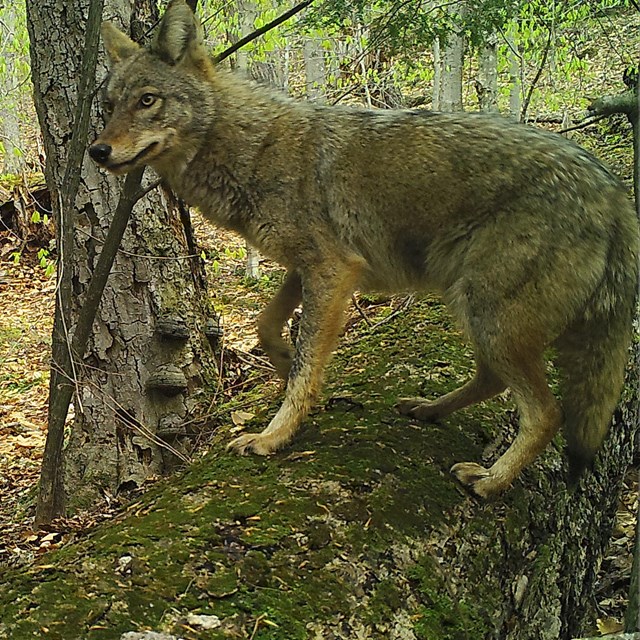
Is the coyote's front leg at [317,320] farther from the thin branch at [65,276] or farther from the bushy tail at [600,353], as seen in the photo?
the thin branch at [65,276]

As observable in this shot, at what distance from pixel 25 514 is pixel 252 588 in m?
4.31

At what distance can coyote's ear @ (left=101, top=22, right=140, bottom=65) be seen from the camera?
430 centimetres

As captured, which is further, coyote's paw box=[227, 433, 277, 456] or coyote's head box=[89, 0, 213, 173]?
coyote's head box=[89, 0, 213, 173]

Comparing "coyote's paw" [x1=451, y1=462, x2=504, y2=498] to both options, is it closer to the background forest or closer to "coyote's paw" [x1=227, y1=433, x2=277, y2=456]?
the background forest

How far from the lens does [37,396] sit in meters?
10.0

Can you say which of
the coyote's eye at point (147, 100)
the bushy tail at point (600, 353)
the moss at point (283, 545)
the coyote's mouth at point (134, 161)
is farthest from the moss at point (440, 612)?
the coyote's eye at point (147, 100)

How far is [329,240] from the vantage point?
156 inches

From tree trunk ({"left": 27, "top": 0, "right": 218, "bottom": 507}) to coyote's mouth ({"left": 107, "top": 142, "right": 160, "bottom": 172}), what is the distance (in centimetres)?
143

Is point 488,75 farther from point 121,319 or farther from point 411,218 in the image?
point 411,218

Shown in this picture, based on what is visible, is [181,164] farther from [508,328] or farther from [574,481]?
[574,481]

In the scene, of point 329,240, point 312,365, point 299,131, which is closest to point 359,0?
point 299,131

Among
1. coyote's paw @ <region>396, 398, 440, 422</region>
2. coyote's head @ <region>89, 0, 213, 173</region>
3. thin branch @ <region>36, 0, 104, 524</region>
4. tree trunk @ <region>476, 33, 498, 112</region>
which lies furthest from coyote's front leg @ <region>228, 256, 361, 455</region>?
tree trunk @ <region>476, 33, 498, 112</region>

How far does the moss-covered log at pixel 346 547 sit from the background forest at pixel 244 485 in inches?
0.4

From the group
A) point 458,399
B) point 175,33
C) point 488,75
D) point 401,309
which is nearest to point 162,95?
point 175,33
